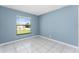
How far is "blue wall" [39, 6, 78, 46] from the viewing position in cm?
344

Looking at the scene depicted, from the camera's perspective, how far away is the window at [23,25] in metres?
5.05

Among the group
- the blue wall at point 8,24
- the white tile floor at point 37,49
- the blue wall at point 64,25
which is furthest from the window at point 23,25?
the white tile floor at point 37,49

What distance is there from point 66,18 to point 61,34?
0.91 m

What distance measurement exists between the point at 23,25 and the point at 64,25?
112 inches

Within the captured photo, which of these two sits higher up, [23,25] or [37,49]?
[23,25]

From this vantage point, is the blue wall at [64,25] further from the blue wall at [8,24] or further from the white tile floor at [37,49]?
the blue wall at [8,24]

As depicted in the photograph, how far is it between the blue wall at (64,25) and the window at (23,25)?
153 centimetres

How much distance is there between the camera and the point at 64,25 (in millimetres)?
4000

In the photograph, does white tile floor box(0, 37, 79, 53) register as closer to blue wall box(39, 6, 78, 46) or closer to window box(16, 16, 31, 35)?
blue wall box(39, 6, 78, 46)

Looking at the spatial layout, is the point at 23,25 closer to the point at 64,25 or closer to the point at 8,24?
the point at 8,24

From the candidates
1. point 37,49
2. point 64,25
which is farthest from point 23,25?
point 64,25

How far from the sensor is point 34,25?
6418 millimetres
